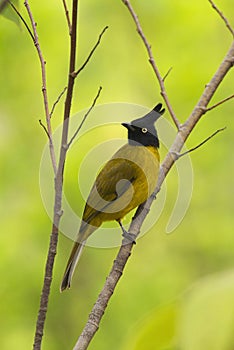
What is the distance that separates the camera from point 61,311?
5062 millimetres

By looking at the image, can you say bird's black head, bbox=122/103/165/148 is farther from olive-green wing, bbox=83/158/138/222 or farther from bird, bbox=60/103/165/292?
olive-green wing, bbox=83/158/138/222

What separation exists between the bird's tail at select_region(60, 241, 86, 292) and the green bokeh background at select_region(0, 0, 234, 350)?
2256 millimetres

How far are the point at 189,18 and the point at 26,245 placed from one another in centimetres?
183

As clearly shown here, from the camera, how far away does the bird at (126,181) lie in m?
2.06

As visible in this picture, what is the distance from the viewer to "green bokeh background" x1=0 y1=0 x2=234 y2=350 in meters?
4.41

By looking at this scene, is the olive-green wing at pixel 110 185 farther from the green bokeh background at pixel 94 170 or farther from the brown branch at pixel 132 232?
the green bokeh background at pixel 94 170

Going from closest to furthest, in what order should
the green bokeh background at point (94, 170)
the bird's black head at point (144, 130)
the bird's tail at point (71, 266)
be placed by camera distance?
the bird's tail at point (71, 266) < the bird's black head at point (144, 130) < the green bokeh background at point (94, 170)

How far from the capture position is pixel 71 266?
182 centimetres

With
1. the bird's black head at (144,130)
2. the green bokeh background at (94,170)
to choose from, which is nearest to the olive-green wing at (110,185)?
the bird's black head at (144,130)

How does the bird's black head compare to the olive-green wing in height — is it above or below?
above

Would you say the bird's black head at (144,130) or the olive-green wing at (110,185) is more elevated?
the bird's black head at (144,130)

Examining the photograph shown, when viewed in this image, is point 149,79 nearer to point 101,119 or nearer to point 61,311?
point 101,119

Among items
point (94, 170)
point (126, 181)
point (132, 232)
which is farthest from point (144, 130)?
point (94, 170)

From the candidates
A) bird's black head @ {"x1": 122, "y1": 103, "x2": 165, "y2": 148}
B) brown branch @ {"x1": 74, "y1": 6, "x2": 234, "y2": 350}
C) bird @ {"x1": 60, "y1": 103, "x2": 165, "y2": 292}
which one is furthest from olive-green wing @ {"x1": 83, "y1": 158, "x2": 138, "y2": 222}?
brown branch @ {"x1": 74, "y1": 6, "x2": 234, "y2": 350}
